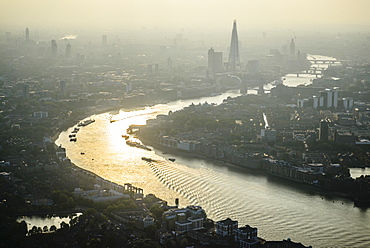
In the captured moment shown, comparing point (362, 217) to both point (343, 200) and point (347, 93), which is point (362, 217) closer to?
point (343, 200)

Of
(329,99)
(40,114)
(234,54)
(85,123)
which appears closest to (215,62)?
(234,54)

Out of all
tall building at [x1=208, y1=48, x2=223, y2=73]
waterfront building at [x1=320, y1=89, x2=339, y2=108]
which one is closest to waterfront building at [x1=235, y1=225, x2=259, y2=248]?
waterfront building at [x1=320, y1=89, x2=339, y2=108]

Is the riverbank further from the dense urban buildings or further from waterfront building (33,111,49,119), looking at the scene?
waterfront building (33,111,49,119)

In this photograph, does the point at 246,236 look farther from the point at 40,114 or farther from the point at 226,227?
the point at 40,114

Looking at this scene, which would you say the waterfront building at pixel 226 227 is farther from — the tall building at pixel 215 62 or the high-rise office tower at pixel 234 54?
the high-rise office tower at pixel 234 54

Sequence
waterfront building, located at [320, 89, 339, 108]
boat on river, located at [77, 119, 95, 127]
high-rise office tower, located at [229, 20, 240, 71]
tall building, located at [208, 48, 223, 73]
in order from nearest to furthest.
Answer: boat on river, located at [77, 119, 95, 127], waterfront building, located at [320, 89, 339, 108], tall building, located at [208, 48, 223, 73], high-rise office tower, located at [229, 20, 240, 71]

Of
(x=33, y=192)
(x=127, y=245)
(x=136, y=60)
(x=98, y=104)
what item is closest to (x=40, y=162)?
(x=33, y=192)
